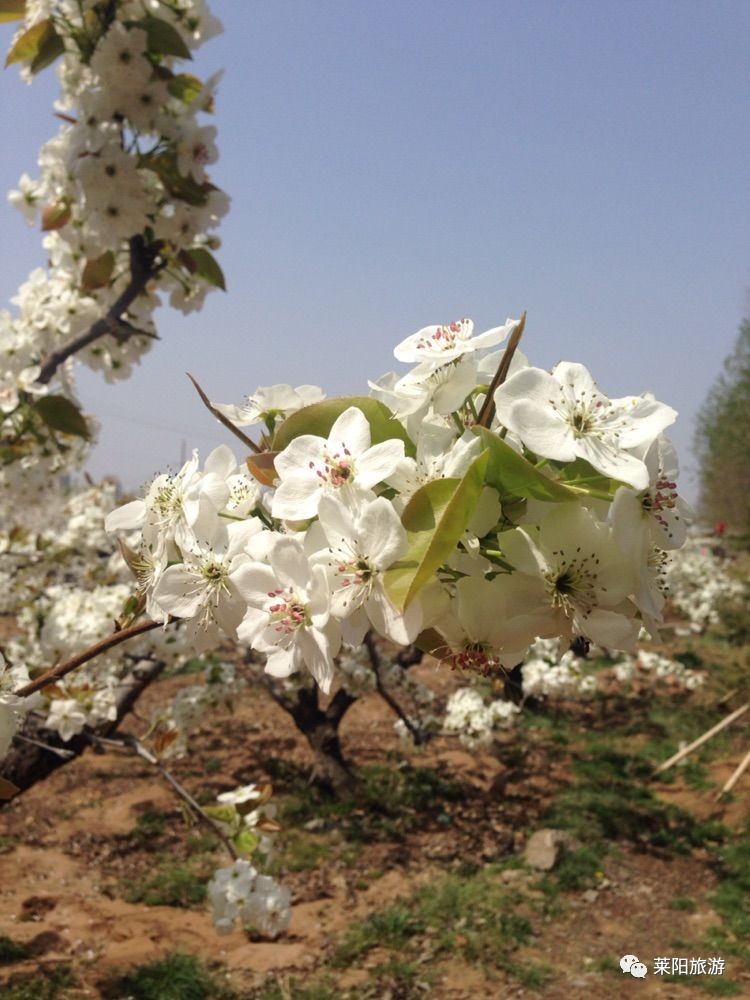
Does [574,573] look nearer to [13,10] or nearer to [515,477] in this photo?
[515,477]

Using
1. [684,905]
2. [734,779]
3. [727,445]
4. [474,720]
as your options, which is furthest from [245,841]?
[727,445]

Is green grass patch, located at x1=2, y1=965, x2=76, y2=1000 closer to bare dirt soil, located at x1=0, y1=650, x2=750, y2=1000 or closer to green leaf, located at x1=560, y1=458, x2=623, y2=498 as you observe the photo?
bare dirt soil, located at x1=0, y1=650, x2=750, y2=1000

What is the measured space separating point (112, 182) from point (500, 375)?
1897mm

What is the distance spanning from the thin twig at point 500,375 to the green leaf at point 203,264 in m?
1.93

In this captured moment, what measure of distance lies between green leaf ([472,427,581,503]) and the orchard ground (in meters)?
2.89

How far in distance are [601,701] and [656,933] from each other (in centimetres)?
390

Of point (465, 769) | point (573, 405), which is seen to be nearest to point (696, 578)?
point (465, 769)

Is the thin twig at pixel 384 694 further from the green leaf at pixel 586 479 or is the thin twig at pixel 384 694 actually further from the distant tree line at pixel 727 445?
the distant tree line at pixel 727 445

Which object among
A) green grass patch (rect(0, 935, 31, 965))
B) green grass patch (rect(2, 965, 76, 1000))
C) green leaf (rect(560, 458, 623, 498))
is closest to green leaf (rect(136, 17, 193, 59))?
green leaf (rect(560, 458, 623, 498))

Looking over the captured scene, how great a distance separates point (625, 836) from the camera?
14.8 feet

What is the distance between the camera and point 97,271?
2.43m

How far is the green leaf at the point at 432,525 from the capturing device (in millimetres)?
594

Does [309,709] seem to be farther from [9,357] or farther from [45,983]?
[9,357]

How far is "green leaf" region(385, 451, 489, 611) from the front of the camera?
23.4 inches
